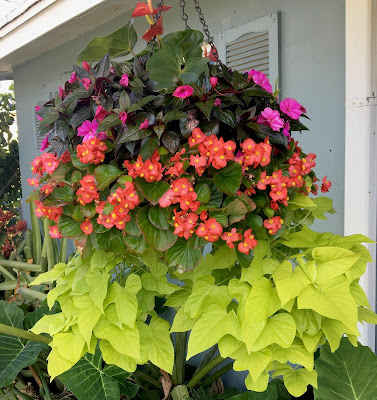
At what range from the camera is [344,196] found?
4.60 ft

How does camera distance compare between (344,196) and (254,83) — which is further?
(344,196)

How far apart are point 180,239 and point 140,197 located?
4.6 inches

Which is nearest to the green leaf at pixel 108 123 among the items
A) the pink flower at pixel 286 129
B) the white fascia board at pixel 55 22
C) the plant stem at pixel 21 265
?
the pink flower at pixel 286 129

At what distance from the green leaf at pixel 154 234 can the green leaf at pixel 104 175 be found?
8 cm

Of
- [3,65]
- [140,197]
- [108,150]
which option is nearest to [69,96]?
[108,150]

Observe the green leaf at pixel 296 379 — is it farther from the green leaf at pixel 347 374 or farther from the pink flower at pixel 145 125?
the pink flower at pixel 145 125

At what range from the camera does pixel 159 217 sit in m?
0.80

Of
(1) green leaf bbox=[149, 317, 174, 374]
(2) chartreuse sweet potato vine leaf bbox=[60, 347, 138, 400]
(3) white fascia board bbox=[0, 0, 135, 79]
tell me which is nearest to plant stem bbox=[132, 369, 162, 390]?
(2) chartreuse sweet potato vine leaf bbox=[60, 347, 138, 400]

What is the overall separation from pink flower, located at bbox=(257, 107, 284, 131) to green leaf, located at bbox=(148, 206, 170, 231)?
26 cm

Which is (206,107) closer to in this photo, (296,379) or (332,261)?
(332,261)

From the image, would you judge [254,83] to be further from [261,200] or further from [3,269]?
[3,269]

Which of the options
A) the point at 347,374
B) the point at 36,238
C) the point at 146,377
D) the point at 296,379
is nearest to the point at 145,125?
the point at 296,379

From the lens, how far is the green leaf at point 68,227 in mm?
884

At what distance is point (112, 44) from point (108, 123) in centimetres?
21
